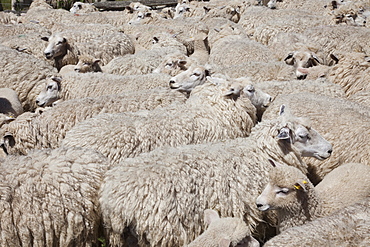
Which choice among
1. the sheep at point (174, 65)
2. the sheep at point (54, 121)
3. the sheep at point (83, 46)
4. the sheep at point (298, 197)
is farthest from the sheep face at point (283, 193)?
the sheep at point (83, 46)

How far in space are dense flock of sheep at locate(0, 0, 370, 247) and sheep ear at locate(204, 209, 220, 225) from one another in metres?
0.02

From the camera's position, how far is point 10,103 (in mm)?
6410

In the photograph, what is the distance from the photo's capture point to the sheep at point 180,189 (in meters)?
3.78

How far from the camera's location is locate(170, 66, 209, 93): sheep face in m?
6.18

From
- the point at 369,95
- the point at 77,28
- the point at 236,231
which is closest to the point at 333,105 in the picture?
the point at 369,95

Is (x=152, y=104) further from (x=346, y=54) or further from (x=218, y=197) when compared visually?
(x=346, y=54)

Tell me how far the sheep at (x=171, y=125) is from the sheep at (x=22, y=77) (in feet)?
7.77

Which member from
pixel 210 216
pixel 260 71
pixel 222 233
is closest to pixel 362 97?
pixel 260 71

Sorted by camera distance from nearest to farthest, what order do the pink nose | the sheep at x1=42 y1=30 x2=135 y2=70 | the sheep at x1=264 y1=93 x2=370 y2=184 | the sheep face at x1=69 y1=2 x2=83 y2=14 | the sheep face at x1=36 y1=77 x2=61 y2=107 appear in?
the sheep at x1=264 y1=93 x2=370 y2=184 → the sheep face at x1=36 y1=77 x2=61 y2=107 → the pink nose → the sheep at x1=42 y1=30 x2=135 y2=70 → the sheep face at x1=69 y1=2 x2=83 y2=14

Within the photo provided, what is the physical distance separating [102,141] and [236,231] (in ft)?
5.54

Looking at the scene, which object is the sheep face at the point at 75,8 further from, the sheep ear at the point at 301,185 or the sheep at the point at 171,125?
the sheep ear at the point at 301,185

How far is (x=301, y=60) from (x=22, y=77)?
13.9 feet

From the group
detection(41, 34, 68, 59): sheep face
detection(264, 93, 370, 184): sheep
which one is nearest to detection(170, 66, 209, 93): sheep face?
detection(264, 93, 370, 184): sheep

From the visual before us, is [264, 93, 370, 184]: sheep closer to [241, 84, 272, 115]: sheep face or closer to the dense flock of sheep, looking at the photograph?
the dense flock of sheep
